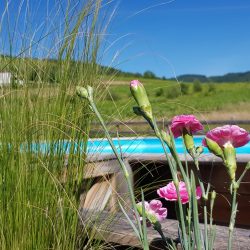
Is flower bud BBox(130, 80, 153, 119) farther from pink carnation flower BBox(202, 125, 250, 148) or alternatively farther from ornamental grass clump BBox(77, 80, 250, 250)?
pink carnation flower BBox(202, 125, 250, 148)

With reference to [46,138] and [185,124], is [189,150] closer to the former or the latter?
[185,124]

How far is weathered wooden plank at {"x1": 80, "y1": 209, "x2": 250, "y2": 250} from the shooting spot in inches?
64.8

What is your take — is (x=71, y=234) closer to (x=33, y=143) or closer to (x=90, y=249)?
(x=90, y=249)

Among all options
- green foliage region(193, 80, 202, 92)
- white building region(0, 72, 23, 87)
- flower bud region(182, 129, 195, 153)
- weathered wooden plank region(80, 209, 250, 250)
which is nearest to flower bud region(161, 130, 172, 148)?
flower bud region(182, 129, 195, 153)

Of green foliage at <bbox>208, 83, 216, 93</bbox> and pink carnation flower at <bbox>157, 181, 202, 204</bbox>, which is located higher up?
green foliage at <bbox>208, 83, 216, 93</bbox>

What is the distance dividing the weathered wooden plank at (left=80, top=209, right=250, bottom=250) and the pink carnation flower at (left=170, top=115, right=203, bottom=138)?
1.94 ft

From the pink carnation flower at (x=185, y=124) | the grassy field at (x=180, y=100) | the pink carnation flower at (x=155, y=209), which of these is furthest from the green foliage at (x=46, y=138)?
the pink carnation flower at (x=185, y=124)

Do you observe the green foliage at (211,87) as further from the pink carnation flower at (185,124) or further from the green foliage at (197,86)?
the pink carnation flower at (185,124)

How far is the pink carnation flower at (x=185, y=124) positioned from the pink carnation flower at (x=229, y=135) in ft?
0.17

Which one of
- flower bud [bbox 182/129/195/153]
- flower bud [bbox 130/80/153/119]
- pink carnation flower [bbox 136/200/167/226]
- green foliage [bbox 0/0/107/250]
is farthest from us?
green foliage [bbox 0/0/107/250]

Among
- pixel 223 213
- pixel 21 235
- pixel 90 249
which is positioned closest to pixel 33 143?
pixel 21 235

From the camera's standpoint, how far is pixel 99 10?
189 centimetres

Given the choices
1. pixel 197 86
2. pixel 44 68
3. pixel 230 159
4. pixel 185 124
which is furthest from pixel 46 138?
pixel 197 86

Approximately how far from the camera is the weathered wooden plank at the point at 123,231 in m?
1.65
